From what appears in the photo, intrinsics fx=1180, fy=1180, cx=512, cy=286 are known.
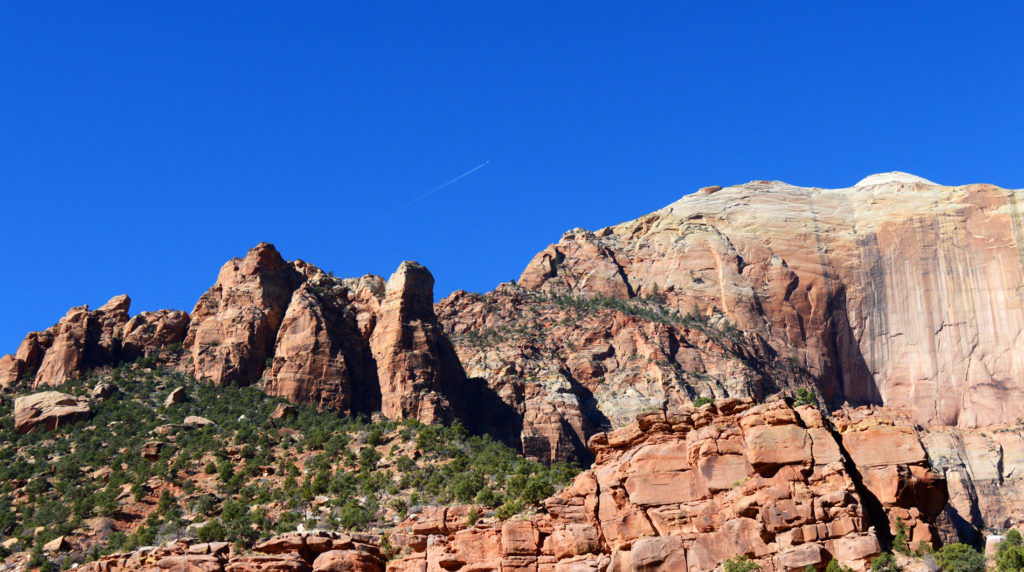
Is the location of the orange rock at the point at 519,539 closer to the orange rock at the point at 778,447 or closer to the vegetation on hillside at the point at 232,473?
the vegetation on hillside at the point at 232,473

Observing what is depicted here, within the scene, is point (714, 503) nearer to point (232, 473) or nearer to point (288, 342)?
point (232, 473)

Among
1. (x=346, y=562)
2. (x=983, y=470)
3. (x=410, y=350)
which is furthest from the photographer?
(x=983, y=470)

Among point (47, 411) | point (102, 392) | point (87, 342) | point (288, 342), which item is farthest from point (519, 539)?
point (87, 342)

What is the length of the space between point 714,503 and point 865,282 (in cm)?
11051

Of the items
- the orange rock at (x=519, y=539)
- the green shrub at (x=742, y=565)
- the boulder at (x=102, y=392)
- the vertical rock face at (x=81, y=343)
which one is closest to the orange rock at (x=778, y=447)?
the green shrub at (x=742, y=565)

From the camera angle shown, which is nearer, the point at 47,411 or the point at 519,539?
the point at 519,539

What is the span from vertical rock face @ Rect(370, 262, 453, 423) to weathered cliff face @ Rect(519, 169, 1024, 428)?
1713 inches

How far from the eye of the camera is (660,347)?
137500mm

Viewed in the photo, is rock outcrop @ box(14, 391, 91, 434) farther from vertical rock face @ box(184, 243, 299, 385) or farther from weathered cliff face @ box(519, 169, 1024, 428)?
weathered cliff face @ box(519, 169, 1024, 428)

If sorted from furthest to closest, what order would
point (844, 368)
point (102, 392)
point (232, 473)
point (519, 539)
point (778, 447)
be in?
point (844, 368) → point (102, 392) → point (232, 473) → point (519, 539) → point (778, 447)

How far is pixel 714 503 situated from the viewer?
205 ft

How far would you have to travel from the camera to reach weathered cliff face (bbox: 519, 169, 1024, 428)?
511 ft

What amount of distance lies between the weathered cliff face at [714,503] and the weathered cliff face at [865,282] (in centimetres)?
8964

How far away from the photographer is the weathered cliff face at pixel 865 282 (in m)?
156
